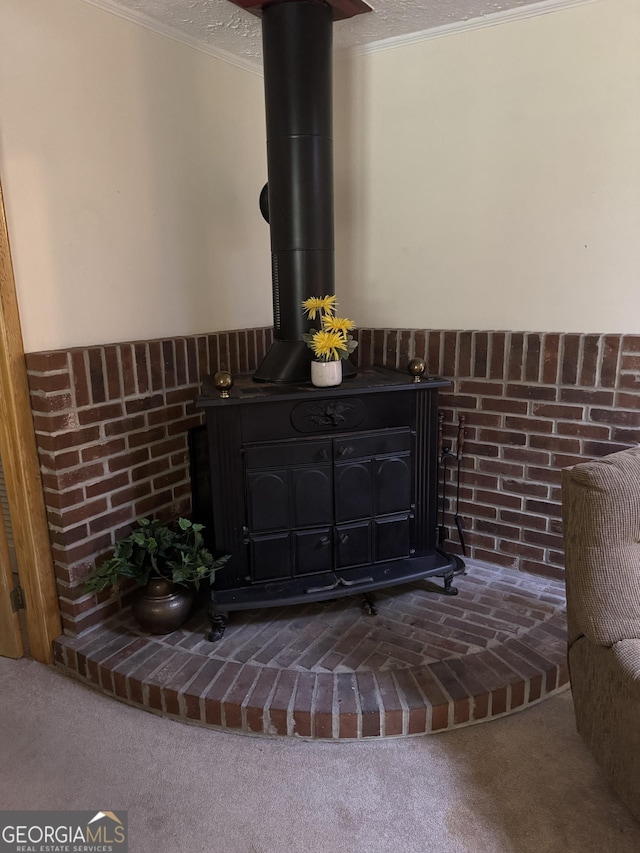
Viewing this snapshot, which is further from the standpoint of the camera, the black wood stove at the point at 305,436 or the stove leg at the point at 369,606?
the stove leg at the point at 369,606

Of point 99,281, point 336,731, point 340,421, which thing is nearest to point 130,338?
point 99,281

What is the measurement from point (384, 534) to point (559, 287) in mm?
1146

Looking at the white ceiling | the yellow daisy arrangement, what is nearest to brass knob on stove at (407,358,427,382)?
the yellow daisy arrangement

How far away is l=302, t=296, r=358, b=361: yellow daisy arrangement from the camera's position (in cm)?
198

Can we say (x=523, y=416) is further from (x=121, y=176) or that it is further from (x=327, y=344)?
(x=121, y=176)

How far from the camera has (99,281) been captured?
201 centimetres

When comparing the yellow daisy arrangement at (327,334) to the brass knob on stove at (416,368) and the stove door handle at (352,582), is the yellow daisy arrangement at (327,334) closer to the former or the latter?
the brass knob on stove at (416,368)

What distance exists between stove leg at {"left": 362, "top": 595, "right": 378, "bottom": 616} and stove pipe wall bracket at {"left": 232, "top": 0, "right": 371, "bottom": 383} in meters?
0.86

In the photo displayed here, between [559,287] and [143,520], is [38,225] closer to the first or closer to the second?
[143,520]

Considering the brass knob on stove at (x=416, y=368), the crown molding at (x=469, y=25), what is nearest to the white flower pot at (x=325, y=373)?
the brass knob on stove at (x=416, y=368)

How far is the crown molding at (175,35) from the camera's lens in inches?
76.4

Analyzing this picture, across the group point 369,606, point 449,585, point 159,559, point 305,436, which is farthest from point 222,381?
point 449,585

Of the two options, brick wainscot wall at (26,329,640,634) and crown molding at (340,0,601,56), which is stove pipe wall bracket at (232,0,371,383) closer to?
crown molding at (340,0,601,56)

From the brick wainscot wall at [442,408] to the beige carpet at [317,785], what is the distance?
0.49 meters
